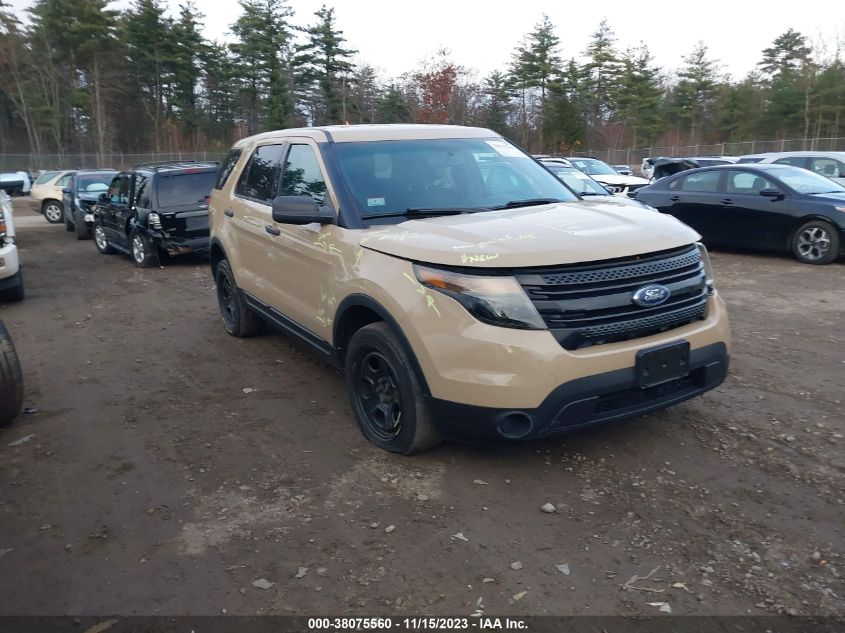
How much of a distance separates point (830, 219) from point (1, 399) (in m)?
10.7

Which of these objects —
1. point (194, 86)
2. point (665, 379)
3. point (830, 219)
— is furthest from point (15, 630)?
point (194, 86)

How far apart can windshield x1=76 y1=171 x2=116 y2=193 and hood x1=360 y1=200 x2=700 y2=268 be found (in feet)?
52.6

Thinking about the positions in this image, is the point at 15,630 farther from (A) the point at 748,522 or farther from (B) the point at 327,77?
(B) the point at 327,77

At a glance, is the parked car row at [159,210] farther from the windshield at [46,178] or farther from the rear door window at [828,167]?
the rear door window at [828,167]

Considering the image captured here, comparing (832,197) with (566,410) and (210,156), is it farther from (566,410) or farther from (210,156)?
(210,156)

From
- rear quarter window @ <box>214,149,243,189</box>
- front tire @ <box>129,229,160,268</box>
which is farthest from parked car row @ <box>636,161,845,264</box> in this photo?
front tire @ <box>129,229,160,268</box>

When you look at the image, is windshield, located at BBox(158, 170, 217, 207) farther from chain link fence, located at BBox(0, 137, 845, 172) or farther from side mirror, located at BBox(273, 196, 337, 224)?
chain link fence, located at BBox(0, 137, 845, 172)

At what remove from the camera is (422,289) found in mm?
3752

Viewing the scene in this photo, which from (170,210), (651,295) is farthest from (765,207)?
(170,210)

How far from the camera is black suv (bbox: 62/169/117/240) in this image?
1708 centimetres

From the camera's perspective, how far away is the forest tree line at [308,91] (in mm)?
49312

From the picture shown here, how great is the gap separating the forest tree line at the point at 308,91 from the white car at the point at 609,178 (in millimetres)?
28467

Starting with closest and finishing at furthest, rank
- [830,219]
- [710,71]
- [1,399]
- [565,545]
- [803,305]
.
Answer: [565,545] < [1,399] < [803,305] < [830,219] < [710,71]

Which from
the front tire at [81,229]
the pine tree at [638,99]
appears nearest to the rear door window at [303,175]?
the front tire at [81,229]
